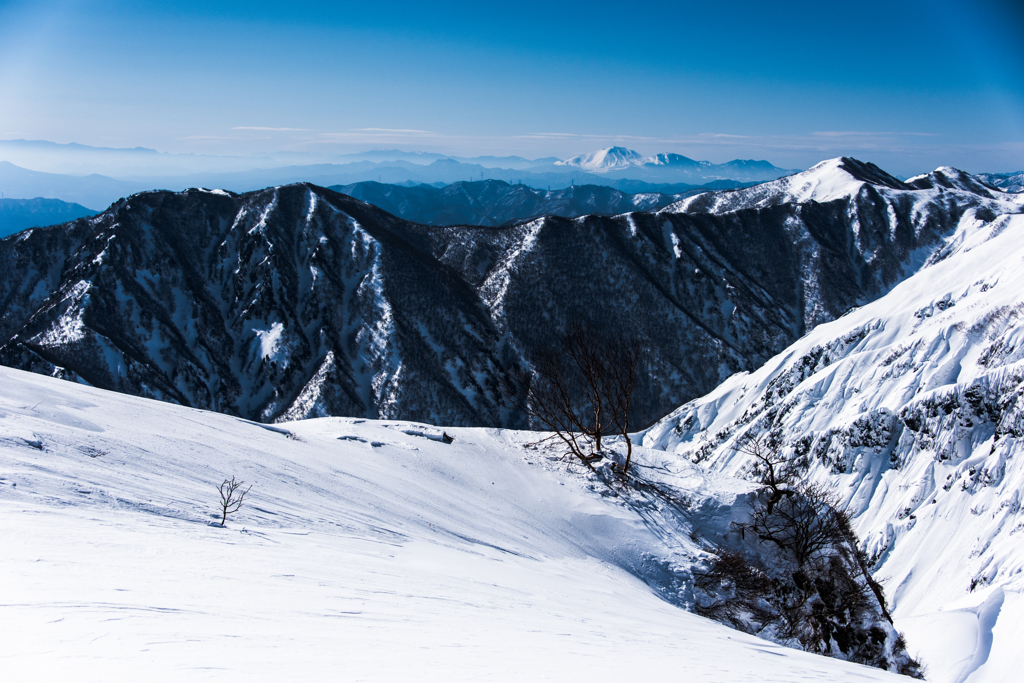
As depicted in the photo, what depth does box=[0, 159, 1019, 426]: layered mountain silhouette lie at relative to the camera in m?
77.2

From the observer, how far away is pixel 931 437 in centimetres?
3319

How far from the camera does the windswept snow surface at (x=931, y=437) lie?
65.7 ft

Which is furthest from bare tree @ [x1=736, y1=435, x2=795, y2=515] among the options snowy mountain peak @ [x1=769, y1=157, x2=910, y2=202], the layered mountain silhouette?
snowy mountain peak @ [x1=769, y1=157, x2=910, y2=202]

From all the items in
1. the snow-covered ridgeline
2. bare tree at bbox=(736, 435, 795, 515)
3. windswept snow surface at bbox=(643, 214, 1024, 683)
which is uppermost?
the snow-covered ridgeline

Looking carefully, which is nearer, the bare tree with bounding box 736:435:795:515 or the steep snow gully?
the steep snow gully

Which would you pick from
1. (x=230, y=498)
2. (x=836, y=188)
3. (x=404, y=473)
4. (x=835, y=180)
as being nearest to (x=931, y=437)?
(x=404, y=473)

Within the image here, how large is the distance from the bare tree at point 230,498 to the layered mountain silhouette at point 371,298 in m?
65.1

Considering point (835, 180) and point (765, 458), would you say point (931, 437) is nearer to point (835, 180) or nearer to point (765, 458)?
point (765, 458)

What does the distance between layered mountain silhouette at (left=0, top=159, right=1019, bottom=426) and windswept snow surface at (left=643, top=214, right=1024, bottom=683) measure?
39350 millimetres

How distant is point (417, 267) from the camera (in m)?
93.9

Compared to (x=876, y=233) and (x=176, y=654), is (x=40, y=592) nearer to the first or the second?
(x=176, y=654)

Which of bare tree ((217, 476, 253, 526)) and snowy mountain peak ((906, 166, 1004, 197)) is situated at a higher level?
snowy mountain peak ((906, 166, 1004, 197))

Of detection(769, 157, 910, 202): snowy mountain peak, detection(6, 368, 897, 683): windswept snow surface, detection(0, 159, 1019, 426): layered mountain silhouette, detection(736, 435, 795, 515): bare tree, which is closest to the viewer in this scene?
detection(6, 368, 897, 683): windswept snow surface

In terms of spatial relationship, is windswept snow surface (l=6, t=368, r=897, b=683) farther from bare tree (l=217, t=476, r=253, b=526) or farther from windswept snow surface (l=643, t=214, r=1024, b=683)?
windswept snow surface (l=643, t=214, r=1024, b=683)
